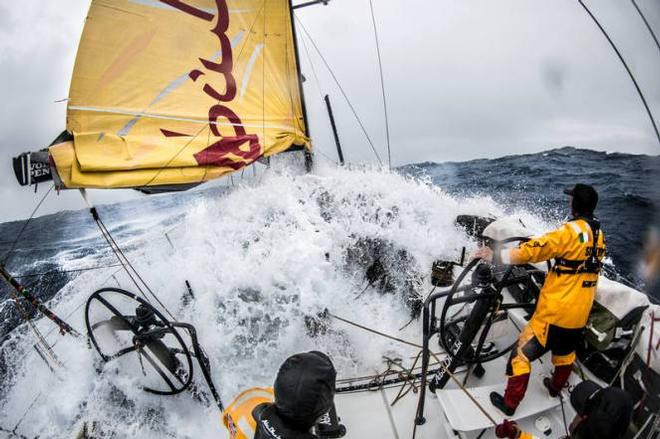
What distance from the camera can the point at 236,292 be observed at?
3.97 meters

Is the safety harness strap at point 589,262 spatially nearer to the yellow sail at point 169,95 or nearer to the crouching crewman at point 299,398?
the crouching crewman at point 299,398

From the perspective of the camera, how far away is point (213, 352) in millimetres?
3549

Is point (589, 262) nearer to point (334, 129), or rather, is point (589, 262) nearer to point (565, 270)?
point (565, 270)

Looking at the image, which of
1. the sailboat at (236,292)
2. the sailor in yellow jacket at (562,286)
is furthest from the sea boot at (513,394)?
the sailboat at (236,292)

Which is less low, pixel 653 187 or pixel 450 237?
pixel 653 187

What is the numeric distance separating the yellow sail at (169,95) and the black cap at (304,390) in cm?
362

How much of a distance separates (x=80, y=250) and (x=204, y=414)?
11.9 meters

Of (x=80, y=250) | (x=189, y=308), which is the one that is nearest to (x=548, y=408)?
(x=189, y=308)

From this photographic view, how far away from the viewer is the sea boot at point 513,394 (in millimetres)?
2334

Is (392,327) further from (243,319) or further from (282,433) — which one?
(282,433)

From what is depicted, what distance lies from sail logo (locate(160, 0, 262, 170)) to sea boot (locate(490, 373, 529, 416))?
4.31 meters

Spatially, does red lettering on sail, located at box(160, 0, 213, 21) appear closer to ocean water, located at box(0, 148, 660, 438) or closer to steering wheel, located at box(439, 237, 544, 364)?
ocean water, located at box(0, 148, 660, 438)

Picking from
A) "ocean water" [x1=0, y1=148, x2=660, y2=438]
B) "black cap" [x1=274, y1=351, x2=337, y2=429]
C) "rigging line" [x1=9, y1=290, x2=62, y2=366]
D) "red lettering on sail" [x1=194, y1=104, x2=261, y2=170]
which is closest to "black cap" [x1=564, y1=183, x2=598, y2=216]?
"black cap" [x1=274, y1=351, x2=337, y2=429]

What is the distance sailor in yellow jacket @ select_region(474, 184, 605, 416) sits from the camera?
2.21 meters
